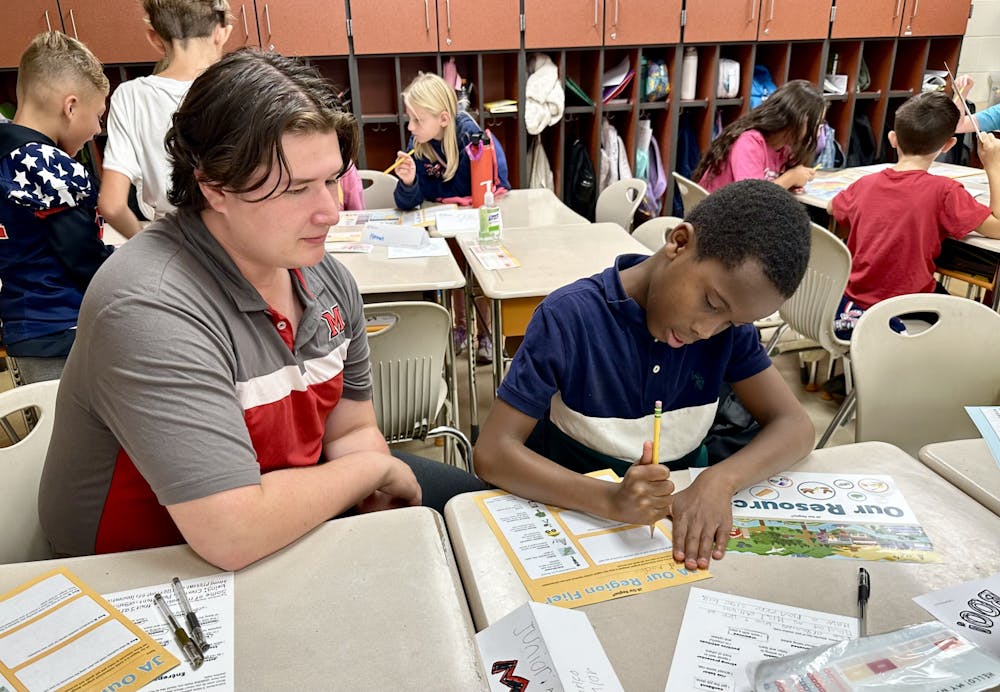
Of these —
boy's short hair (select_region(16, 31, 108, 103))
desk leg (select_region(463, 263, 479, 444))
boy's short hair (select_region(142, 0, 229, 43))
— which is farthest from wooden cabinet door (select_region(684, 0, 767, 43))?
boy's short hair (select_region(16, 31, 108, 103))

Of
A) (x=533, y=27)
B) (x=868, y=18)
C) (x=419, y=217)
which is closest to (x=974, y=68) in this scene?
(x=868, y=18)

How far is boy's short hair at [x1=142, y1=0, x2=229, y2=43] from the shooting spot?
2283mm

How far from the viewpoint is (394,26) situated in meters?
4.20

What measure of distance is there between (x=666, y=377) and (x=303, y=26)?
3787 mm

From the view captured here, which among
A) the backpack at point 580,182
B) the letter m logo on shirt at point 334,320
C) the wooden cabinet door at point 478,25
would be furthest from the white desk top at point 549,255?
the wooden cabinet door at point 478,25

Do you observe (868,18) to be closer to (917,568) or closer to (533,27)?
(533,27)

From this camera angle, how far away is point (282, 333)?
107 cm

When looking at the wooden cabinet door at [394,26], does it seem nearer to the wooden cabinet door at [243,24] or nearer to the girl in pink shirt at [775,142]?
the wooden cabinet door at [243,24]

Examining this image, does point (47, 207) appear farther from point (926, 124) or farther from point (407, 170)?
point (926, 124)

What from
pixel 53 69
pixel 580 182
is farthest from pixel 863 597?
pixel 580 182

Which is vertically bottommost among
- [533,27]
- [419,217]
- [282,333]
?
[419,217]

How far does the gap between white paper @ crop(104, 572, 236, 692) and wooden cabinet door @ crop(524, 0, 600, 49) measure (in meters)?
4.20

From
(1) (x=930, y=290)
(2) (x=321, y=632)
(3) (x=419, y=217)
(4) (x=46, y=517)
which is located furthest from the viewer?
(3) (x=419, y=217)

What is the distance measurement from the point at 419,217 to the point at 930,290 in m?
2.16
